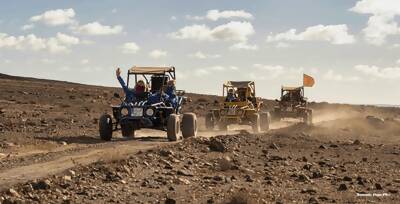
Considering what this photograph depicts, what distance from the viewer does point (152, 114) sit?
789 inches

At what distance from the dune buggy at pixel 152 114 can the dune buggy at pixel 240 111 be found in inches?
310

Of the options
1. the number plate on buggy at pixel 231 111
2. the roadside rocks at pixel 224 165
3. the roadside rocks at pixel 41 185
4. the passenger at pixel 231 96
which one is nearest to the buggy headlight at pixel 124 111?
the roadside rocks at pixel 224 165

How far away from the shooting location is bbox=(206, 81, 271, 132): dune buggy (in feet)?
97.7

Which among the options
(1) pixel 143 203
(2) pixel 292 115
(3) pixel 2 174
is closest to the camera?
(1) pixel 143 203

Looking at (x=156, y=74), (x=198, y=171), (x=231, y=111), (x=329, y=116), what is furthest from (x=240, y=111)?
(x=329, y=116)

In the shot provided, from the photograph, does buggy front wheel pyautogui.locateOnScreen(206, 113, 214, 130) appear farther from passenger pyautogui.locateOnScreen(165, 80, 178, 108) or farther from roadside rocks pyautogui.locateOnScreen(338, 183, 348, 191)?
roadside rocks pyautogui.locateOnScreen(338, 183, 348, 191)

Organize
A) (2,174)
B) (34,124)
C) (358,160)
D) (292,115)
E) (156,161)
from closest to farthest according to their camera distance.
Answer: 1. (2,174)
2. (156,161)
3. (358,160)
4. (34,124)
5. (292,115)

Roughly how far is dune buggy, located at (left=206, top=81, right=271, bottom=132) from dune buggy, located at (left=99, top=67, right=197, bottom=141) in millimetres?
7880

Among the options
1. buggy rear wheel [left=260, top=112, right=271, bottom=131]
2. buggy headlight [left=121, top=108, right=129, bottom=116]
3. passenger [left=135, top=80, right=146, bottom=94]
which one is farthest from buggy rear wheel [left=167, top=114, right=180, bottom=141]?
buggy rear wheel [left=260, top=112, right=271, bottom=131]

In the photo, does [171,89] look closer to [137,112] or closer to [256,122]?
[137,112]

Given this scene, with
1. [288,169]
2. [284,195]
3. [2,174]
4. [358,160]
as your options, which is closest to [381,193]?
[284,195]

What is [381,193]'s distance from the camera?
→ 11.9 m

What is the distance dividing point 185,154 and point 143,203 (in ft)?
18.3

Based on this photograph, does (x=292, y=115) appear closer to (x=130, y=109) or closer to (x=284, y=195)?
(x=130, y=109)
